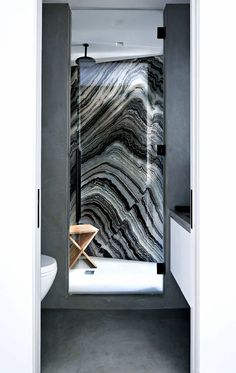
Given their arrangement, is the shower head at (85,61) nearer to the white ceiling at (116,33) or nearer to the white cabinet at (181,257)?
the white ceiling at (116,33)

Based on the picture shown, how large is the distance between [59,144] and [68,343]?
1.51m

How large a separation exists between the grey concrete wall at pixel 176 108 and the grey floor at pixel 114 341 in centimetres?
48

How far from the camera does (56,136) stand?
3180mm

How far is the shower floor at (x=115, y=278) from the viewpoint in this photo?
342cm

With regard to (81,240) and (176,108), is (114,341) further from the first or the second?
(176,108)

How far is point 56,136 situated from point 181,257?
4.60 feet

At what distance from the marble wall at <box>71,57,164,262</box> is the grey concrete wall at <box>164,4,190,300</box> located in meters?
0.58

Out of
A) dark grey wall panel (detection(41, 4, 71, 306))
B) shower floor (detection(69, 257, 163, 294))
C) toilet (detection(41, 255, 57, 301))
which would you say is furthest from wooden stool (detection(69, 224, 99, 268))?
toilet (detection(41, 255, 57, 301))

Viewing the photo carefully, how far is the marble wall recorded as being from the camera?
3.90 meters
